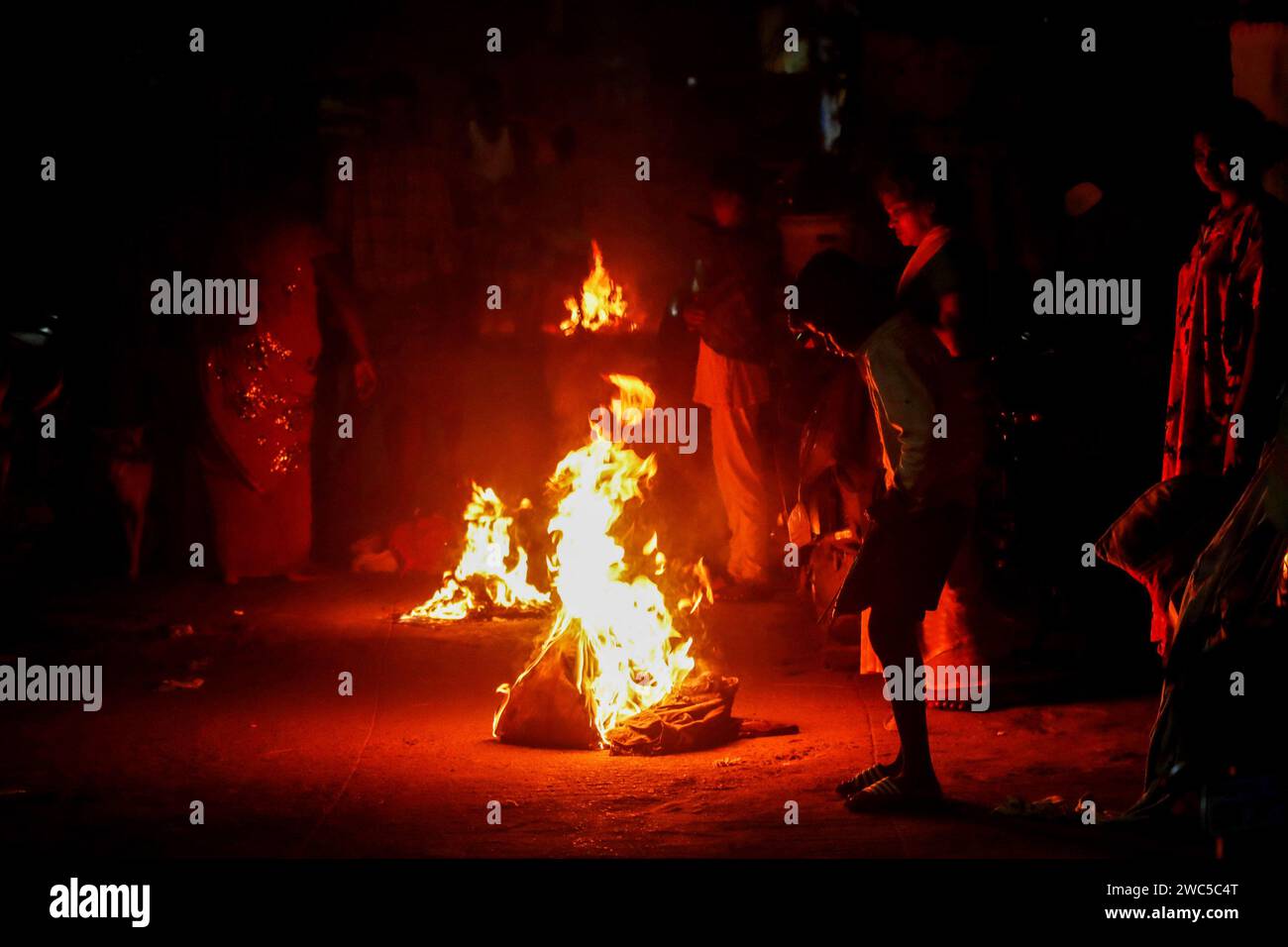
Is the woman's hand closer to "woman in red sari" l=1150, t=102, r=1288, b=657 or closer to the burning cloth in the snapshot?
the burning cloth

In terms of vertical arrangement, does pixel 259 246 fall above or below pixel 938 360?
above

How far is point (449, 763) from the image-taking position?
800cm

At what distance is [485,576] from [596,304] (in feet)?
10.4

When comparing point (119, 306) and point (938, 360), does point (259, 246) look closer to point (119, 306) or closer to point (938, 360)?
point (119, 306)

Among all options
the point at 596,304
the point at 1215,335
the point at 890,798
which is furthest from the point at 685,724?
the point at 596,304

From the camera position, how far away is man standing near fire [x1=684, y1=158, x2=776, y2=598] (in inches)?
488

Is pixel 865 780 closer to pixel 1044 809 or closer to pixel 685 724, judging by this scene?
pixel 1044 809

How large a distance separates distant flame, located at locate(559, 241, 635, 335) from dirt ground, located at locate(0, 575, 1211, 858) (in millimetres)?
3705

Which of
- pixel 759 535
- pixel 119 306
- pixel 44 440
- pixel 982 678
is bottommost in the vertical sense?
pixel 982 678

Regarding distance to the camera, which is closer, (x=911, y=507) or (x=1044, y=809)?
(x=1044, y=809)

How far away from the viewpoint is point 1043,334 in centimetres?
A: 1066

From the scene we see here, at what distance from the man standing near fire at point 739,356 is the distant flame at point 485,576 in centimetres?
158

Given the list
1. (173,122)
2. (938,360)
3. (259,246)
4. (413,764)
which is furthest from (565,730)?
(173,122)

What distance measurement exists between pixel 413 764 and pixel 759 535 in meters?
5.07
